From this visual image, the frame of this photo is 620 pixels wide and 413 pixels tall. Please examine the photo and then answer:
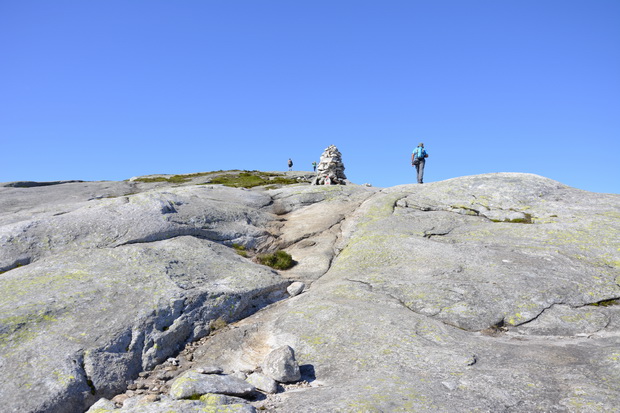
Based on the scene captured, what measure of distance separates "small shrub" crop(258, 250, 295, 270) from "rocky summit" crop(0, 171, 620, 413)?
2.19 feet

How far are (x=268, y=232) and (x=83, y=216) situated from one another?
36.5 ft

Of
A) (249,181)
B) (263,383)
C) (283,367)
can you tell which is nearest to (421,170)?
(283,367)

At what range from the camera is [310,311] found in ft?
49.2

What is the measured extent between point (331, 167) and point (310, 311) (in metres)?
42.5

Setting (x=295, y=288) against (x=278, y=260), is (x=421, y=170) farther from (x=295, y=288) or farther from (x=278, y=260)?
(x=295, y=288)

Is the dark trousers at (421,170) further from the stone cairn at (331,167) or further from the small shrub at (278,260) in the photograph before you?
the small shrub at (278,260)

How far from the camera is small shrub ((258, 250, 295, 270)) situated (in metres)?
21.4

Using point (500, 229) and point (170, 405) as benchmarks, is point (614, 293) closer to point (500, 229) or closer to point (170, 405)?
point (500, 229)

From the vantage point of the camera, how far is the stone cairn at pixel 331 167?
55.9 metres

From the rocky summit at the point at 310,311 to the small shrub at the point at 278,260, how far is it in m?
0.67

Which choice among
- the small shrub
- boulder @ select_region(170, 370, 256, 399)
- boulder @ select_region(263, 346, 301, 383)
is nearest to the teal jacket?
the small shrub

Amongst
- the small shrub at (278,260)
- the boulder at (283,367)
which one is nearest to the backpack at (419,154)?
the small shrub at (278,260)

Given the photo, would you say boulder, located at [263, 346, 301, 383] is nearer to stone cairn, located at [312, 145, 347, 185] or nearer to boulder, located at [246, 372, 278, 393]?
boulder, located at [246, 372, 278, 393]

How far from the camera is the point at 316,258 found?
22406 mm
